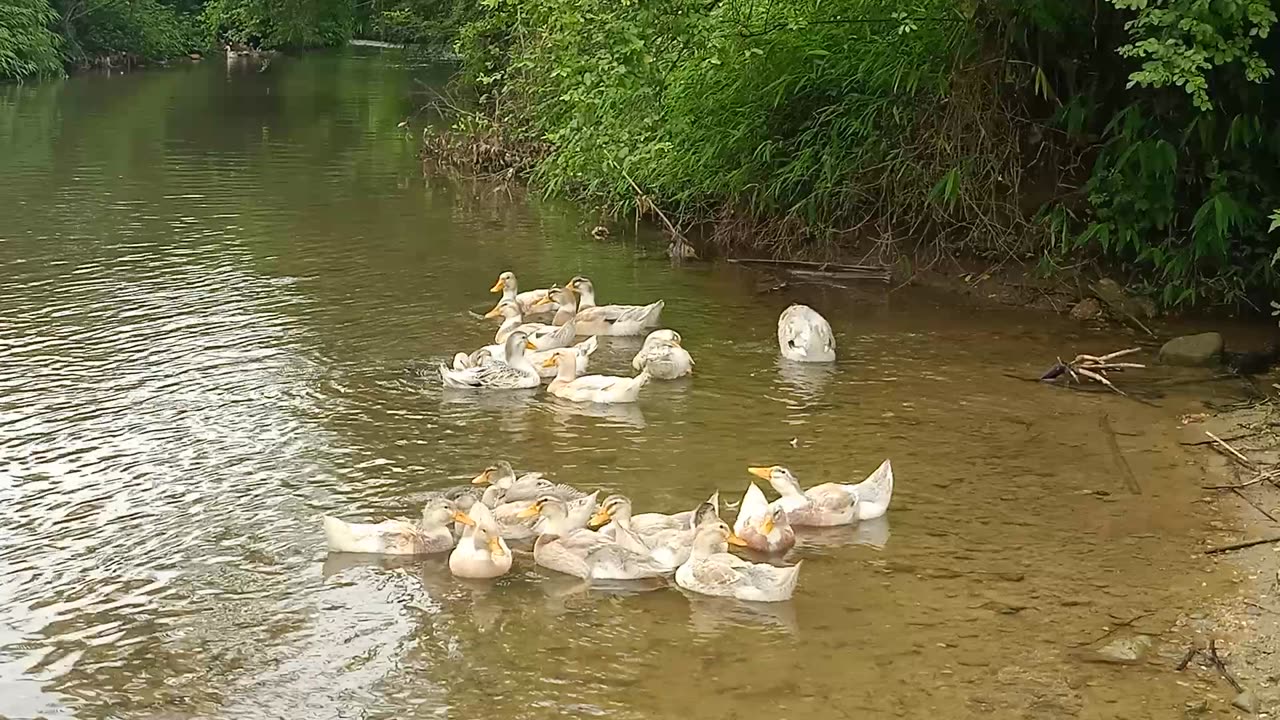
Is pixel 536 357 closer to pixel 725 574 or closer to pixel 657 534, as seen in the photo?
A: pixel 657 534

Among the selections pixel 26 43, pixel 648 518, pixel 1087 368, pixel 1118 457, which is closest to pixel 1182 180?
pixel 1087 368

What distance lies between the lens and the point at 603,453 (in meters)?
8.91

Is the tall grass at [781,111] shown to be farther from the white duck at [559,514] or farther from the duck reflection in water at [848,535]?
the white duck at [559,514]

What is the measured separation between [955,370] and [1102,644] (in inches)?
191

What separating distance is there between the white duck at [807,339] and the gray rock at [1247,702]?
558cm

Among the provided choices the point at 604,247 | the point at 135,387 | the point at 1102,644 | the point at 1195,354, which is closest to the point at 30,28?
the point at 604,247

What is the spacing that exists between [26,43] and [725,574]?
147 ft

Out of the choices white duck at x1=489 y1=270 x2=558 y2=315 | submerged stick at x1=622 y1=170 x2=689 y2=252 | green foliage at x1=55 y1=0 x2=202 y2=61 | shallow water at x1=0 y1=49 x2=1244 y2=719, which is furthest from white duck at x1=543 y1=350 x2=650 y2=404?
green foliage at x1=55 y1=0 x2=202 y2=61

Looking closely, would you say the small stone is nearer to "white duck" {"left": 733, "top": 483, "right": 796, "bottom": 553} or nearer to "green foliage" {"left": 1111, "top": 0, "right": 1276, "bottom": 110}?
"green foliage" {"left": 1111, "top": 0, "right": 1276, "bottom": 110}

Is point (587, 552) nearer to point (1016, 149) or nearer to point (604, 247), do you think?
point (1016, 149)

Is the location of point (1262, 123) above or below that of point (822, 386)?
above

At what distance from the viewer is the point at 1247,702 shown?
554 centimetres

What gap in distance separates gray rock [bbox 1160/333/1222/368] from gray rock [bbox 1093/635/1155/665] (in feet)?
16.8

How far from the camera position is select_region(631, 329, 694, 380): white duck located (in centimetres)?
1042
